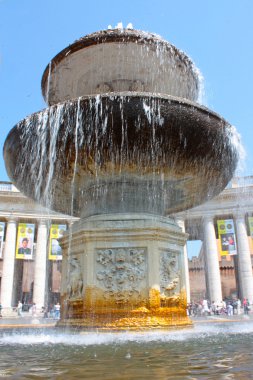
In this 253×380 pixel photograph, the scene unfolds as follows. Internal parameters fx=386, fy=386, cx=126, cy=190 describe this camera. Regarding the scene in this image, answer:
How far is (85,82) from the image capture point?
870 centimetres

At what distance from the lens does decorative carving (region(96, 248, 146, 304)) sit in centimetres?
662

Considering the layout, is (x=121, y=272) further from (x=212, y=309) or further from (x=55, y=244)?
(x=55, y=244)

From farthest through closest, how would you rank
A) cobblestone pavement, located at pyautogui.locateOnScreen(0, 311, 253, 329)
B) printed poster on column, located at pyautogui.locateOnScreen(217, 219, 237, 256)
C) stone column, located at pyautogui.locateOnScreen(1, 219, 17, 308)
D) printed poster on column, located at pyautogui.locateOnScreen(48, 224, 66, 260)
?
stone column, located at pyautogui.locateOnScreen(1, 219, 17, 308), printed poster on column, located at pyautogui.locateOnScreen(217, 219, 237, 256), printed poster on column, located at pyautogui.locateOnScreen(48, 224, 66, 260), cobblestone pavement, located at pyautogui.locateOnScreen(0, 311, 253, 329)

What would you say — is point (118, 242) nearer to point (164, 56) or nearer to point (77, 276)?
point (77, 276)

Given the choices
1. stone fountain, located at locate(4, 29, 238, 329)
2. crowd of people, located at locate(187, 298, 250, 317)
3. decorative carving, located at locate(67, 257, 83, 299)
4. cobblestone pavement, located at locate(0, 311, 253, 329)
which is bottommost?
cobblestone pavement, located at locate(0, 311, 253, 329)

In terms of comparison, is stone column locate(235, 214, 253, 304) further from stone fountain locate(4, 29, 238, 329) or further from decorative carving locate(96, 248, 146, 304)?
decorative carving locate(96, 248, 146, 304)

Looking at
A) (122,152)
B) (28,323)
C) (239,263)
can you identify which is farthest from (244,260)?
(122,152)

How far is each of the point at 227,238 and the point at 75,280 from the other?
30.7 meters

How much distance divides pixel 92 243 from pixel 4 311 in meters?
31.6

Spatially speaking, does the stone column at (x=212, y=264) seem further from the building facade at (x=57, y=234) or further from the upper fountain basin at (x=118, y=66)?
the upper fountain basin at (x=118, y=66)

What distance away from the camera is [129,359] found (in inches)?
157

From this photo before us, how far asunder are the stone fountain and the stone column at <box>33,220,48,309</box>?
31681 mm

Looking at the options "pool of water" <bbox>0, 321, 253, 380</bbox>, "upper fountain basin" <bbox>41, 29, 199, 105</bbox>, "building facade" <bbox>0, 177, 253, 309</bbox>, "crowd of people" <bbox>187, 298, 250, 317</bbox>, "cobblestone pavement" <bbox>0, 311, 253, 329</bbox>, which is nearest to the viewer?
"pool of water" <bbox>0, 321, 253, 380</bbox>

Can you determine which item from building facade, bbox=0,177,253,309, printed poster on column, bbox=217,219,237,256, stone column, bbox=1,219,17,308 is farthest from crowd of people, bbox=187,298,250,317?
stone column, bbox=1,219,17,308
